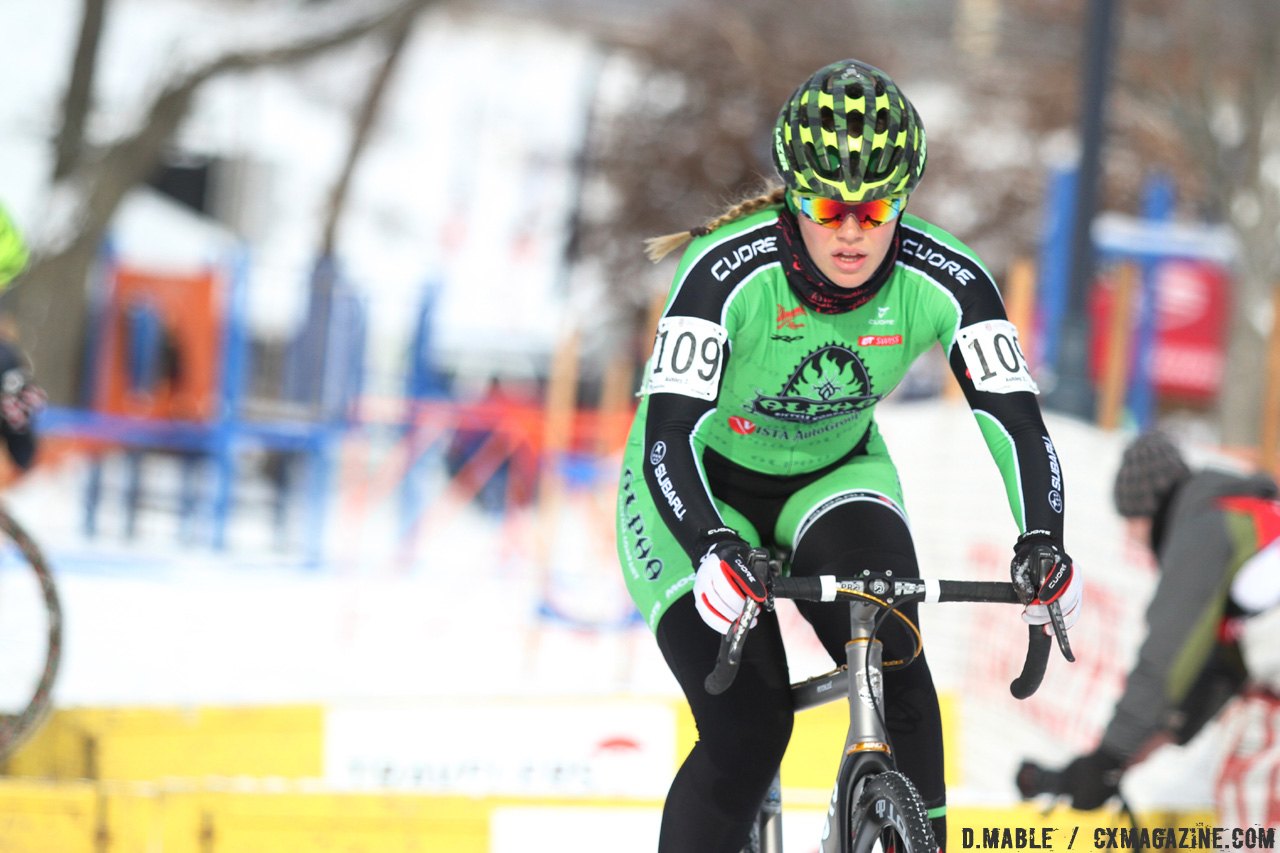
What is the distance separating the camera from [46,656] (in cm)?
559

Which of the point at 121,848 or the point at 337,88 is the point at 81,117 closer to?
the point at 337,88

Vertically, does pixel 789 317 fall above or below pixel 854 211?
below

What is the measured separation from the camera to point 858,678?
3332 mm

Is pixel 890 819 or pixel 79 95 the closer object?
pixel 890 819

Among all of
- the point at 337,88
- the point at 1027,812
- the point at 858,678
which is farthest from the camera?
the point at 337,88

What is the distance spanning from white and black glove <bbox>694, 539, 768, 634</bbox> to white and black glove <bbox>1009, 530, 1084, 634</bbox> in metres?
0.56

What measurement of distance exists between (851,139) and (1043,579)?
3.29 ft

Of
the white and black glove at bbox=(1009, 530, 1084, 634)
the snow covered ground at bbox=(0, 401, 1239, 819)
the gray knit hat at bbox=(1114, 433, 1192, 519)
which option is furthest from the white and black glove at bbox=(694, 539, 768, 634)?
the snow covered ground at bbox=(0, 401, 1239, 819)

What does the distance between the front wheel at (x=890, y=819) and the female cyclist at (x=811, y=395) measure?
24 cm

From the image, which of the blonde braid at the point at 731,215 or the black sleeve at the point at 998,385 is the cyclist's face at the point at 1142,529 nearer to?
the black sleeve at the point at 998,385

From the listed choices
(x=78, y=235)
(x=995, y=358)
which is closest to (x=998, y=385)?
(x=995, y=358)

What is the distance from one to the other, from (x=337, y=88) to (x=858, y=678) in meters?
25.7

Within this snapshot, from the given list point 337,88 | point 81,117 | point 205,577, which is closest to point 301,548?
point 205,577

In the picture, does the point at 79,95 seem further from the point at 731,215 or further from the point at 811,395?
the point at 811,395
